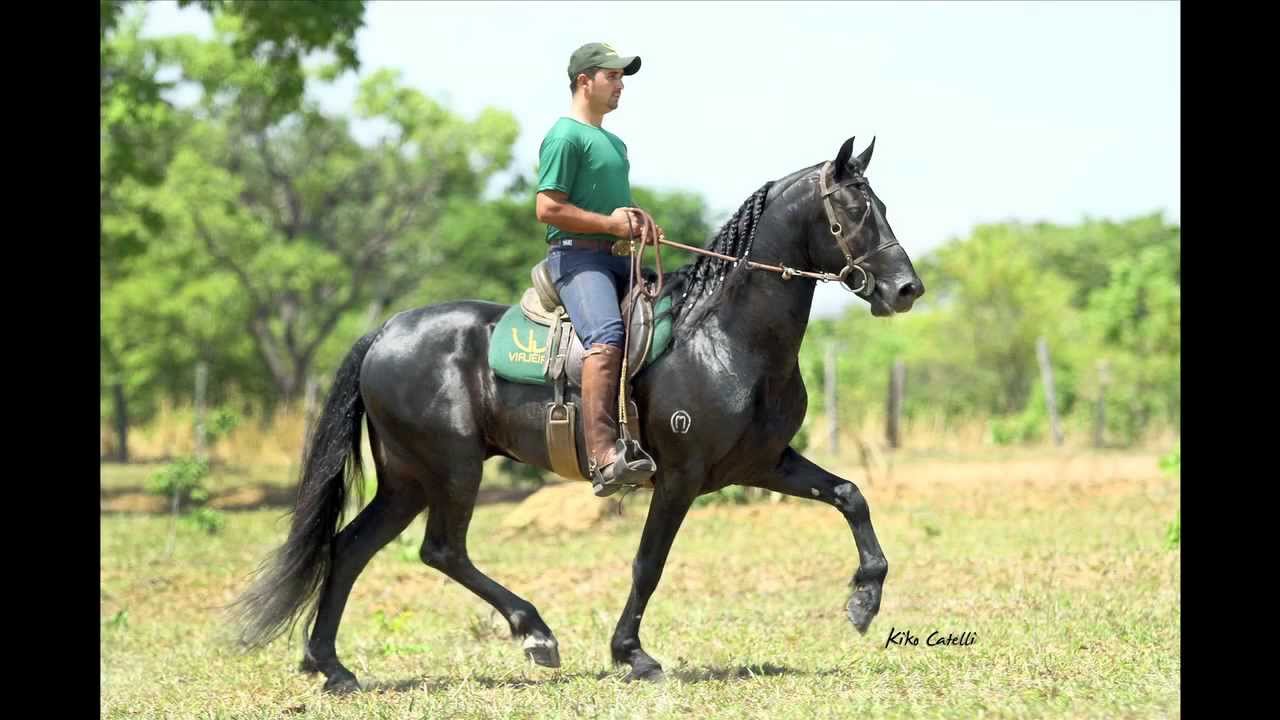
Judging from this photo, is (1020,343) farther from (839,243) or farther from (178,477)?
(839,243)

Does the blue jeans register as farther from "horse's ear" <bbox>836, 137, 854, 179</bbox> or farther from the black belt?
"horse's ear" <bbox>836, 137, 854, 179</bbox>

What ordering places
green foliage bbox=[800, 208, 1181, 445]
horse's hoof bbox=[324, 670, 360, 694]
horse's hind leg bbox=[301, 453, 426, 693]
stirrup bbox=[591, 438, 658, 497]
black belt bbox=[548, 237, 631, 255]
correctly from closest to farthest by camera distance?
stirrup bbox=[591, 438, 658, 497], black belt bbox=[548, 237, 631, 255], horse's hoof bbox=[324, 670, 360, 694], horse's hind leg bbox=[301, 453, 426, 693], green foliage bbox=[800, 208, 1181, 445]

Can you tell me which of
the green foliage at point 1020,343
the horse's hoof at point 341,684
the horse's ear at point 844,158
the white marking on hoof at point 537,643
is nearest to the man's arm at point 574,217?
the horse's ear at point 844,158

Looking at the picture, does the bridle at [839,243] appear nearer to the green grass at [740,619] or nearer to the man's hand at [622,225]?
the man's hand at [622,225]

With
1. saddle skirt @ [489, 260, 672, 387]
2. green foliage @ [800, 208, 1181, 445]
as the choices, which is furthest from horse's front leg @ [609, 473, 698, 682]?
green foliage @ [800, 208, 1181, 445]

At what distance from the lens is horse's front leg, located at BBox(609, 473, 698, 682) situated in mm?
6879

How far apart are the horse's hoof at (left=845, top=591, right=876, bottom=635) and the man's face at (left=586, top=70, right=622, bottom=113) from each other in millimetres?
2590

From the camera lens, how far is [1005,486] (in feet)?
58.5

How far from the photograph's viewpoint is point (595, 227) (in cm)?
680

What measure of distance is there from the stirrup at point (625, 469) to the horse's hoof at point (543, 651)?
986 millimetres

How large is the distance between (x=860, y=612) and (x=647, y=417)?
1.34 meters
